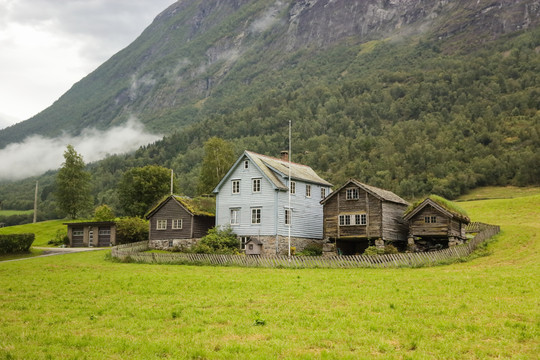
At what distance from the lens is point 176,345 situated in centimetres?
1573

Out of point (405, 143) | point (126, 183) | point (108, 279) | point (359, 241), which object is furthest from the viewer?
point (405, 143)

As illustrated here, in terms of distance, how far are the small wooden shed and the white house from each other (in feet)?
10.8

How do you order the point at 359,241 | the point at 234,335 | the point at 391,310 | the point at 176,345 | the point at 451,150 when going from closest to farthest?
the point at 176,345, the point at 234,335, the point at 391,310, the point at 359,241, the point at 451,150

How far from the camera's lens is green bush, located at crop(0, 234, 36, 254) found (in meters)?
61.1

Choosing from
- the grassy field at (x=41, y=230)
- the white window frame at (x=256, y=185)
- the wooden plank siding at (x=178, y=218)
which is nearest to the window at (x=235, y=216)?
the white window frame at (x=256, y=185)

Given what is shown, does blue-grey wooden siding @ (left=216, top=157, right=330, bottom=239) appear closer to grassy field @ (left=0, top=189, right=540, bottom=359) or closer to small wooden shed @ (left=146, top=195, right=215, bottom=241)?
small wooden shed @ (left=146, top=195, right=215, bottom=241)

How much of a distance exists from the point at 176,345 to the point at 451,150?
14111cm

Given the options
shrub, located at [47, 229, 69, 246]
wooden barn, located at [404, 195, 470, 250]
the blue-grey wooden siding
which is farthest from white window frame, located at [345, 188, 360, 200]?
shrub, located at [47, 229, 69, 246]

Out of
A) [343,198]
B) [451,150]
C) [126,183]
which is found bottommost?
[343,198]

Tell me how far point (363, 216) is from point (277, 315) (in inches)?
1428

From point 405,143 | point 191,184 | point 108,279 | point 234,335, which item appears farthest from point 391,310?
point 405,143

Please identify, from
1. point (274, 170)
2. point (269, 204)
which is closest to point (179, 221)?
point (269, 204)

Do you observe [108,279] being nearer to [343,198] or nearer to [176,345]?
[176,345]

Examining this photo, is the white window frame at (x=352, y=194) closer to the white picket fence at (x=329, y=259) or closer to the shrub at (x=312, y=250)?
the shrub at (x=312, y=250)
